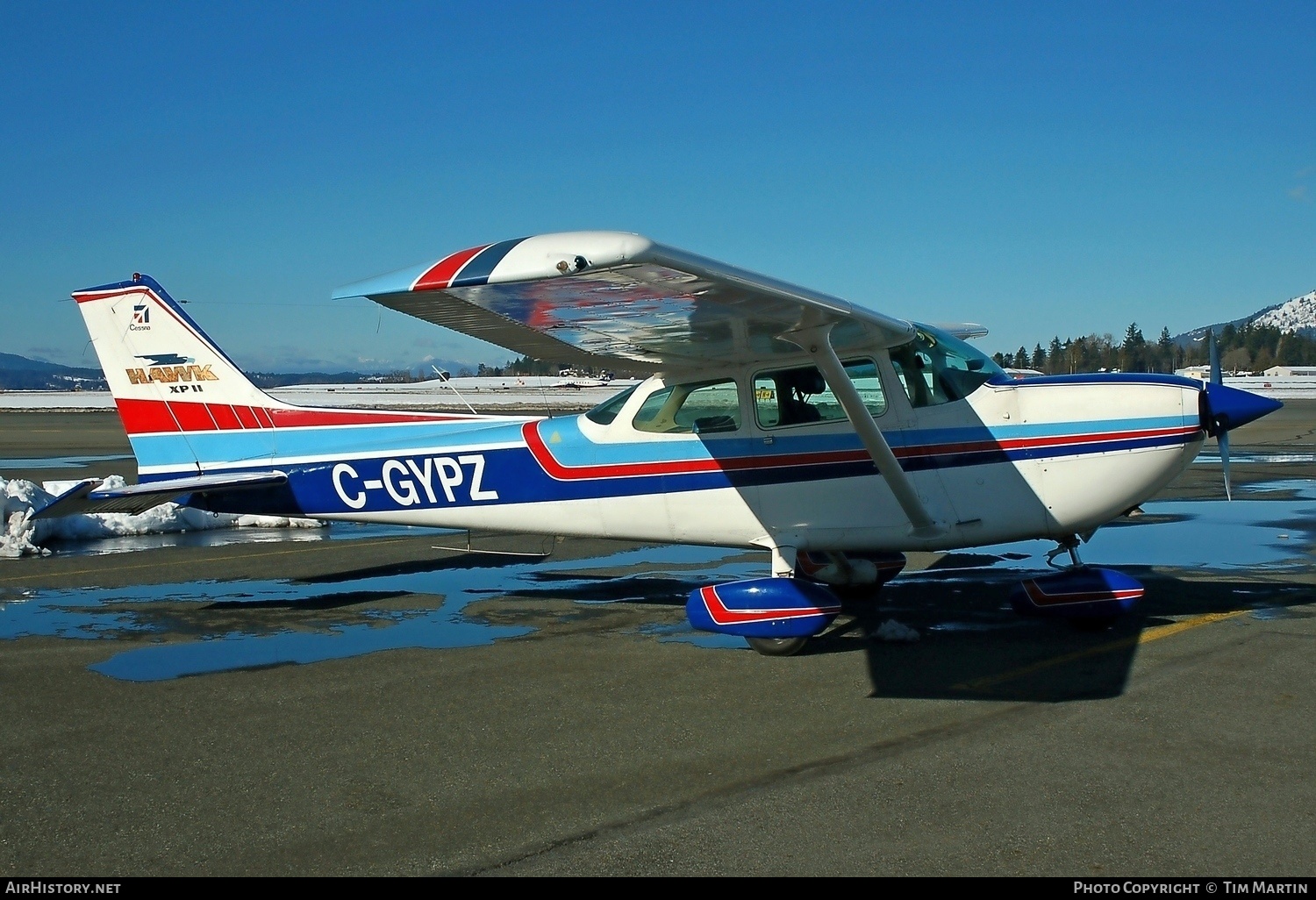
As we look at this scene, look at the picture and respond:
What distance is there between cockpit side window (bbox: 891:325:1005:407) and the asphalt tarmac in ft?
5.66

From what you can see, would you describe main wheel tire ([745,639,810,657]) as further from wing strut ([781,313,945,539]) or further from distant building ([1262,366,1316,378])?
distant building ([1262,366,1316,378])

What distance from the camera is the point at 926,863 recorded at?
12.3 ft

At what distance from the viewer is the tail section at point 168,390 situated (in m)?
9.76

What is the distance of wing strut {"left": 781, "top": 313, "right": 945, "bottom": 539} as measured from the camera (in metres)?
6.66

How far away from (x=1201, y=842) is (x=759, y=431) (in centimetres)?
462

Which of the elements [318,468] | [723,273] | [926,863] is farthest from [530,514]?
[926,863]

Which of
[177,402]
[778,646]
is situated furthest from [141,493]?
[778,646]

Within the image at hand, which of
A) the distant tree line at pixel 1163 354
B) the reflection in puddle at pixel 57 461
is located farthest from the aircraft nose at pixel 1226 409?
the distant tree line at pixel 1163 354

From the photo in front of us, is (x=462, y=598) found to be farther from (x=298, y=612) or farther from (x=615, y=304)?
(x=615, y=304)

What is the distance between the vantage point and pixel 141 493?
8820 millimetres

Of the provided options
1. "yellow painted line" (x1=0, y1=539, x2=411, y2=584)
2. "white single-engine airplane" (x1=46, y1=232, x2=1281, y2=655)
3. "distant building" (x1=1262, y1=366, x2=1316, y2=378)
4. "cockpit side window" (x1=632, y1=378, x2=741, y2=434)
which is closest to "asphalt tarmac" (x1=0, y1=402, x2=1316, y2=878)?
"white single-engine airplane" (x1=46, y1=232, x2=1281, y2=655)

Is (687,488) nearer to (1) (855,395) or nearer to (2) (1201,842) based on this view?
(1) (855,395)

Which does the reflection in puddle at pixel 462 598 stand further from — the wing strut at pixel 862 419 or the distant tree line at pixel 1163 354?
the distant tree line at pixel 1163 354

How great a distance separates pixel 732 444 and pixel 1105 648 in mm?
3001
